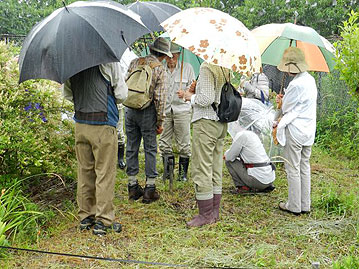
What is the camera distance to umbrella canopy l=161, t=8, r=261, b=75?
10.7 feet

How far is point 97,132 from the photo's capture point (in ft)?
11.1

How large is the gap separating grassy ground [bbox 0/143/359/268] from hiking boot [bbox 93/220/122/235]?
0.07 meters

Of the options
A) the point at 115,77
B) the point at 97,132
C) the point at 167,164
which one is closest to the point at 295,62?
the point at 115,77

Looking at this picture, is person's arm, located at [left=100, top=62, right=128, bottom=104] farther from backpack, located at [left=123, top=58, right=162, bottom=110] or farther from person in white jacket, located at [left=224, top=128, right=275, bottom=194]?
person in white jacket, located at [left=224, top=128, right=275, bottom=194]

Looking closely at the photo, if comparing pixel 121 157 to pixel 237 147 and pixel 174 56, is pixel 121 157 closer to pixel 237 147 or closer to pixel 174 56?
pixel 174 56

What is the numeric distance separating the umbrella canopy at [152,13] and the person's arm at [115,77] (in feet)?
4.09

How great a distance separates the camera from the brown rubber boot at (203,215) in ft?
12.6

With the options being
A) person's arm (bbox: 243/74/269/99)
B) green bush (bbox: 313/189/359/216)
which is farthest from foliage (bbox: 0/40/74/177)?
green bush (bbox: 313/189/359/216)

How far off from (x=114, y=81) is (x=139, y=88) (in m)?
0.59

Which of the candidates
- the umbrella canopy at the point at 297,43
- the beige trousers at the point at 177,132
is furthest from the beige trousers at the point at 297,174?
the beige trousers at the point at 177,132

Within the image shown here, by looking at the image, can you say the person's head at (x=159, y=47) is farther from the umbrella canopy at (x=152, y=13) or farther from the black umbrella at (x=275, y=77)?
the black umbrella at (x=275, y=77)

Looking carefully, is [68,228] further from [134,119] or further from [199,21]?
[199,21]

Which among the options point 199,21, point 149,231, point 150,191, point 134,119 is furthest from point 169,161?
point 199,21

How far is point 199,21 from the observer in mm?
3488
